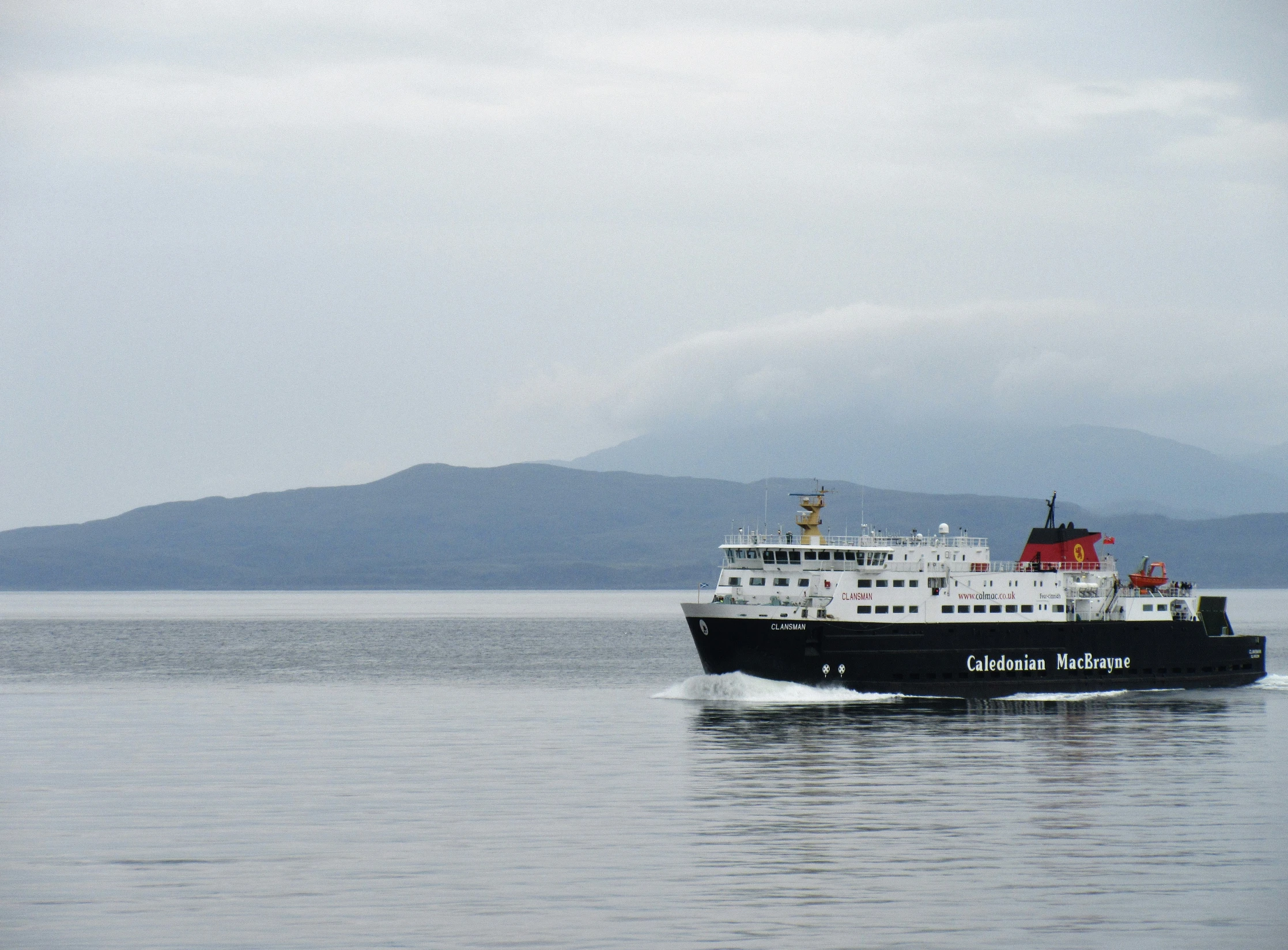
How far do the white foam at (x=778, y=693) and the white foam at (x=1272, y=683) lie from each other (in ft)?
71.7

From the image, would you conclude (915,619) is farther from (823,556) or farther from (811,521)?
(811,521)

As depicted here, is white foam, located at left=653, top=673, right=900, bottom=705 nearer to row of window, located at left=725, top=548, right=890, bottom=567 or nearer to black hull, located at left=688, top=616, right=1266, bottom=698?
black hull, located at left=688, top=616, right=1266, bottom=698

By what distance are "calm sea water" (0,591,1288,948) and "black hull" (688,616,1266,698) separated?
1104mm

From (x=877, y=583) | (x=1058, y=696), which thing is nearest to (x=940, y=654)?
(x=877, y=583)

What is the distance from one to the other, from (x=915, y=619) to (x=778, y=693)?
637 cm

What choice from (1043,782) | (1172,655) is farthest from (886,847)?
(1172,655)

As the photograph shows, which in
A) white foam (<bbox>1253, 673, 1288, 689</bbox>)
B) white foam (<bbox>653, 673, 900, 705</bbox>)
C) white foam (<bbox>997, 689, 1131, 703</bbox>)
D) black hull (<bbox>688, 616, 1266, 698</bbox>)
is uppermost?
black hull (<bbox>688, 616, 1266, 698</bbox>)

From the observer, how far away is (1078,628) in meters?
66.6

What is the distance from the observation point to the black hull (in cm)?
6159

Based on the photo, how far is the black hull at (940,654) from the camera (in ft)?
202

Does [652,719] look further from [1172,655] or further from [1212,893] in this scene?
[1212,893]

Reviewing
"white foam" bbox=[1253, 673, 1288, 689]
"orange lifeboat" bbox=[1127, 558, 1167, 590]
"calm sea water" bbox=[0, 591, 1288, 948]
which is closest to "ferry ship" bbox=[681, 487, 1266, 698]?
"calm sea water" bbox=[0, 591, 1288, 948]

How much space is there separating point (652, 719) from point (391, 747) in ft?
37.8

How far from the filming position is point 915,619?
208ft
